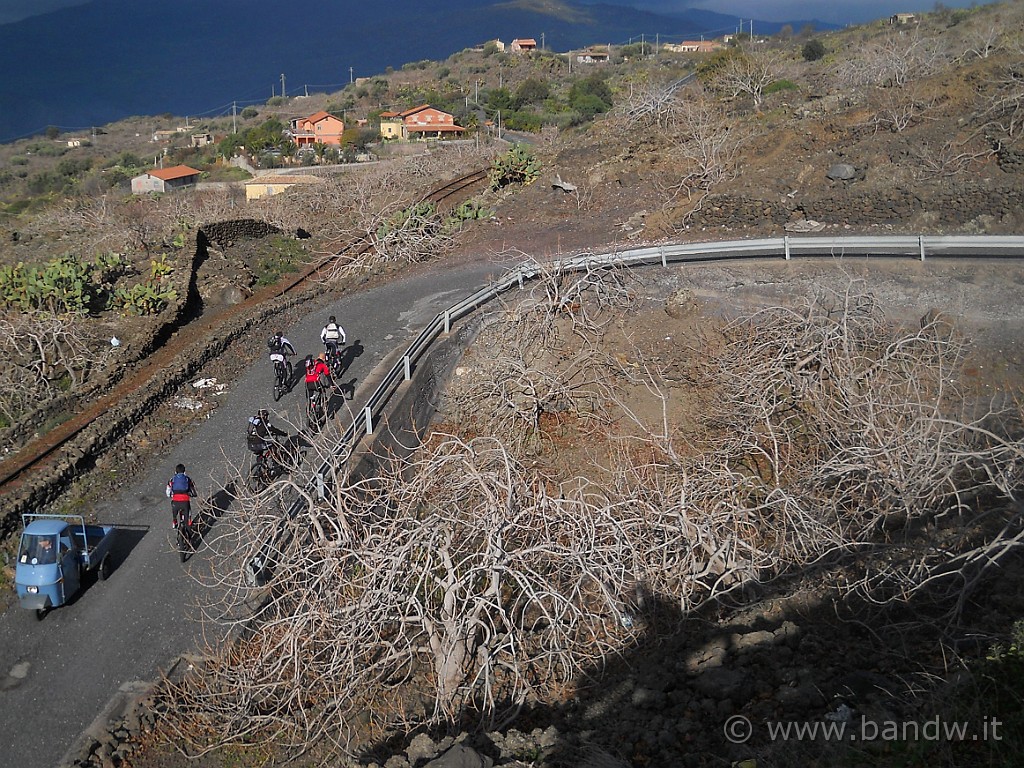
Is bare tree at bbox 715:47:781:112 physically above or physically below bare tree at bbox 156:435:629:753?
above

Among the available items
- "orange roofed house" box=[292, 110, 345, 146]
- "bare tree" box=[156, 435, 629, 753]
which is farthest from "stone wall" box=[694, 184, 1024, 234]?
"orange roofed house" box=[292, 110, 345, 146]

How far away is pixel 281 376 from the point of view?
1306cm

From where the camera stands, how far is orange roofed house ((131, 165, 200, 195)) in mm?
47969

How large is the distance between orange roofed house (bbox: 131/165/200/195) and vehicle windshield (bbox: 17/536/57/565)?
4258cm

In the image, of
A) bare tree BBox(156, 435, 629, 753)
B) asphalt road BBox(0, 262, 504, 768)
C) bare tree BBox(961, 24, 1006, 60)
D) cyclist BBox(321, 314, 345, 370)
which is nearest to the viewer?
bare tree BBox(156, 435, 629, 753)

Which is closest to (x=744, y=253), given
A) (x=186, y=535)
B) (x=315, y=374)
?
(x=315, y=374)

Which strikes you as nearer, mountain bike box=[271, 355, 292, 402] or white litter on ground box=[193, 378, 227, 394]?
mountain bike box=[271, 355, 292, 402]

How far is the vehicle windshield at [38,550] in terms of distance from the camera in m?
8.74

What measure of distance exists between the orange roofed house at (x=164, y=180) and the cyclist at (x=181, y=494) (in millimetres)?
42169

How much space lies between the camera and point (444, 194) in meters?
26.5

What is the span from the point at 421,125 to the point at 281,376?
4435 centimetres

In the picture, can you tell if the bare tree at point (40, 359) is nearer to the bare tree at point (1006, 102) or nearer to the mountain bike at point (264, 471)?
the mountain bike at point (264, 471)

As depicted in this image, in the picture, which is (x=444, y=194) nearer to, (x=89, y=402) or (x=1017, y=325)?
(x=89, y=402)

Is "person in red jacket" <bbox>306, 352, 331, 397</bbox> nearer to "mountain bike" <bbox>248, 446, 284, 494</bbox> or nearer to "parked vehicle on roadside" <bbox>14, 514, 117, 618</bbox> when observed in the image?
"mountain bike" <bbox>248, 446, 284, 494</bbox>
